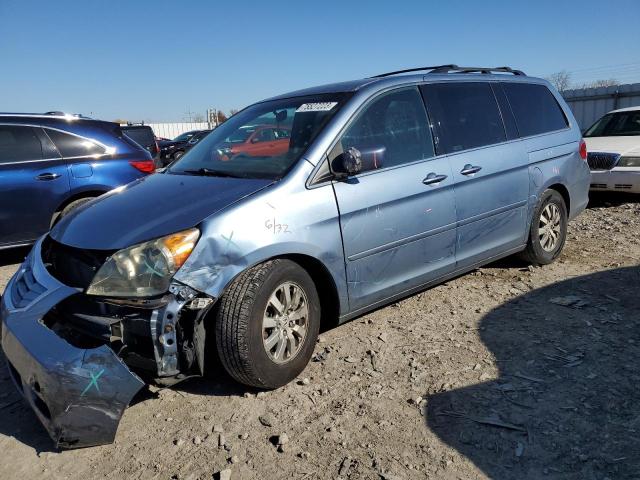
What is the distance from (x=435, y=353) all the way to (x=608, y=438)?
115 centimetres

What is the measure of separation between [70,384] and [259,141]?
2.06 m

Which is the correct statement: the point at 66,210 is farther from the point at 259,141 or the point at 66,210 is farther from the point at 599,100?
the point at 599,100

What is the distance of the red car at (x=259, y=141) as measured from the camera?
3512mm

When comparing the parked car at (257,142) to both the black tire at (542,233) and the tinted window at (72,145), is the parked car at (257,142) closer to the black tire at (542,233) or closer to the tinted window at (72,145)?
the black tire at (542,233)

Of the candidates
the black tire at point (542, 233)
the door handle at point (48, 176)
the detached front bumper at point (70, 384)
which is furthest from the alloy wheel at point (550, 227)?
the door handle at point (48, 176)

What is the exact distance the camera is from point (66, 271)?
288 cm

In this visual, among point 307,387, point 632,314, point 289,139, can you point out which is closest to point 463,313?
point 632,314

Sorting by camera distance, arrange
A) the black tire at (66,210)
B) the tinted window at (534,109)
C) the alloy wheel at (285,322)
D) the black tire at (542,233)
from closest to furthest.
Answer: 1. the alloy wheel at (285,322)
2. the tinted window at (534,109)
3. the black tire at (542,233)
4. the black tire at (66,210)

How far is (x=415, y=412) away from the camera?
9.08ft

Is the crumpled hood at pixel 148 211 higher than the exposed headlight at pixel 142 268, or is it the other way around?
the crumpled hood at pixel 148 211

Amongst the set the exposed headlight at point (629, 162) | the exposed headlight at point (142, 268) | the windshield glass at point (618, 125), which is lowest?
the exposed headlight at point (629, 162)

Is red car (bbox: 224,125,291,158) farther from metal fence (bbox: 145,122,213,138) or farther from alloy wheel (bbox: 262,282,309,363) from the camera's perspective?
metal fence (bbox: 145,122,213,138)

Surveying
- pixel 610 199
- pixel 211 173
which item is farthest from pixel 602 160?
pixel 211 173

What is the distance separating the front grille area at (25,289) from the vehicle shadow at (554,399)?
7.18 feet
